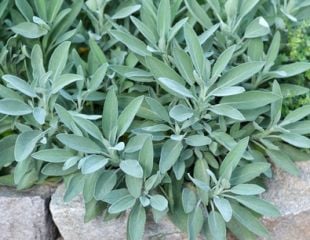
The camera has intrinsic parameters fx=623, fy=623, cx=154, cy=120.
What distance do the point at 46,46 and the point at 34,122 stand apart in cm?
33

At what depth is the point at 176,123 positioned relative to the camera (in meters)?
2.22

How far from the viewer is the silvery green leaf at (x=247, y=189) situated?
210cm

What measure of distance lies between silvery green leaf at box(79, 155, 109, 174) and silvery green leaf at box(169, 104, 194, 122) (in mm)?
274

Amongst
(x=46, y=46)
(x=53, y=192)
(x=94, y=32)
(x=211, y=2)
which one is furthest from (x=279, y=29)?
(x=53, y=192)

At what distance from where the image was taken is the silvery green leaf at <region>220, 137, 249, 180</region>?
213cm

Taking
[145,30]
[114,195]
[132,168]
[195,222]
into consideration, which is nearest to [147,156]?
[132,168]

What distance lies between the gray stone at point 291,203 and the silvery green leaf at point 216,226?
0.83 feet

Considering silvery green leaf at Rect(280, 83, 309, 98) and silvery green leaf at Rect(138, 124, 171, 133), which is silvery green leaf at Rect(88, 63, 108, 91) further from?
silvery green leaf at Rect(280, 83, 309, 98)

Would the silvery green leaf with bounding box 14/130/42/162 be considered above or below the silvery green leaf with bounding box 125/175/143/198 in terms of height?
above

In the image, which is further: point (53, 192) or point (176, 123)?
point (53, 192)

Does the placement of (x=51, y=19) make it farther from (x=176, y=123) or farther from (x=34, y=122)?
(x=176, y=123)

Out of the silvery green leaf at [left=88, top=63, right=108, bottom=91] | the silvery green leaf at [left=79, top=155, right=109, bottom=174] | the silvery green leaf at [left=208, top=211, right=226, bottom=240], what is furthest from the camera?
the silvery green leaf at [left=88, top=63, right=108, bottom=91]

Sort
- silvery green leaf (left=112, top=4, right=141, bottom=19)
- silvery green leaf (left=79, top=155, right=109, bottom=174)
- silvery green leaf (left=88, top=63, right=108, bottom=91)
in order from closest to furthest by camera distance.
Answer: silvery green leaf (left=79, top=155, right=109, bottom=174) < silvery green leaf (left=88, top=63, right=108, bottom=91) < silvery green leaf (left=112, top=4, right=141, bottom=19)

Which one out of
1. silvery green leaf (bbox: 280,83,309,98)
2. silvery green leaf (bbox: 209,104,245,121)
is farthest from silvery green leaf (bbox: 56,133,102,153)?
silvery green leaf (bbox: 280,83,309,98)
